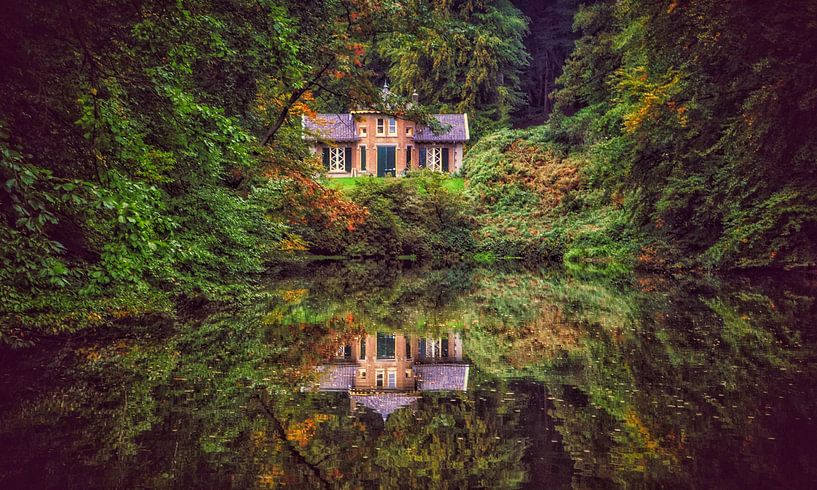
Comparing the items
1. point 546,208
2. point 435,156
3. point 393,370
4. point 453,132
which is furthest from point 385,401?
point 435,156

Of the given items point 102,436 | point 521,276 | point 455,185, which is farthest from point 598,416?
point 455,185

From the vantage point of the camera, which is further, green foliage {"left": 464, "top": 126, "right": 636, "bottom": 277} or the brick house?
the brick house

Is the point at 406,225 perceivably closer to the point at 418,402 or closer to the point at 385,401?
the point at 385,401

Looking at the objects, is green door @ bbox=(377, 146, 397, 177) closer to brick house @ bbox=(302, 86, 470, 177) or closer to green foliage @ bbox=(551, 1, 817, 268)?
brick house @ bbox=(302, 86, 470, 177)

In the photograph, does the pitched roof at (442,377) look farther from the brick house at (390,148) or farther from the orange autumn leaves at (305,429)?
the brick house at (390,148)

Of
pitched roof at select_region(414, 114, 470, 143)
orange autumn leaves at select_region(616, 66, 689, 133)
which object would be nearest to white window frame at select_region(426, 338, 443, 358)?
orange autumn leaves at select_region(616, 66, 689, 133)

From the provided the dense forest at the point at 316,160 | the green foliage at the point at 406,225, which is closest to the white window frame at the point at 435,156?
the dense forest at the point at 316,160
